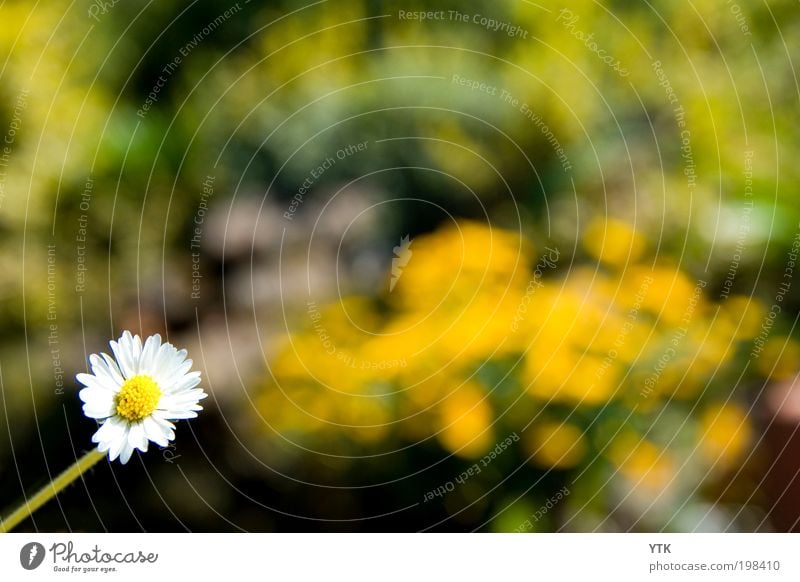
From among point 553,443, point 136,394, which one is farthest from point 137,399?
point 553,443

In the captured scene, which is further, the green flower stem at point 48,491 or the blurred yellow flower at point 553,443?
the blurred yellow flower at point 553,443

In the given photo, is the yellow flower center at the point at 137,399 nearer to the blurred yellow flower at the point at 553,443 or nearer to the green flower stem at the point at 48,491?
the green flower stem at the point at 48,491

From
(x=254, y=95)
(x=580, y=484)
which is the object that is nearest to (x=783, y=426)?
(x=580, y=484)
